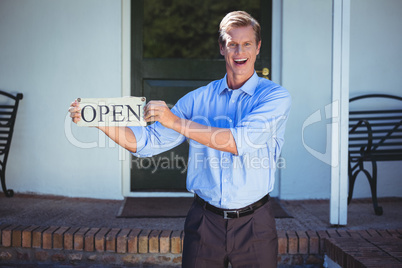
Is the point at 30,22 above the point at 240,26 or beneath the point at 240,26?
above

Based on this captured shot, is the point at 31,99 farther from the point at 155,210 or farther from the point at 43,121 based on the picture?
the point at 155,210

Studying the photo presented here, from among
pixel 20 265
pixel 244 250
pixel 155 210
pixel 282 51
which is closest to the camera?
pixel 244 250

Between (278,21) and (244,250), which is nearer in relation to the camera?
(244,250)

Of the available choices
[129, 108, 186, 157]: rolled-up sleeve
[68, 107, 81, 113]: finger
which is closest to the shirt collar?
[129, 108, 186, 157]: rolled-up sleeve

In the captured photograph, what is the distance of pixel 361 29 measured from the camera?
4.00 m

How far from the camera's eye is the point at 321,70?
395 centimetres

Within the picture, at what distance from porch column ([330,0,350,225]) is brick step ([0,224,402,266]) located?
0.29 m

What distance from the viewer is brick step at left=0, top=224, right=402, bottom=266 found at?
9.20 ft

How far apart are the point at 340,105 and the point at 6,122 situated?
3.19 metres

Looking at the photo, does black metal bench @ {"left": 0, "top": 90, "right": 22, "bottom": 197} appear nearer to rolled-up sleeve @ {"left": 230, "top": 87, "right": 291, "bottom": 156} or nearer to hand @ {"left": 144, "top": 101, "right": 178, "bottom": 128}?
hand @ {"left": 144, "top": 101, "right": 178, "bottom": 128}

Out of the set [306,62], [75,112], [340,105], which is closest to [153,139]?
[75,112]

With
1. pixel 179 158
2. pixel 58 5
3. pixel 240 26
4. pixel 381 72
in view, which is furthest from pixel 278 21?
pixel 240 26

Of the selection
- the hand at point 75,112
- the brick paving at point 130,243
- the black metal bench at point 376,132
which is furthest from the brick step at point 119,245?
the hand at point 75,112

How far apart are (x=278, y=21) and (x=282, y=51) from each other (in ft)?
1.05
